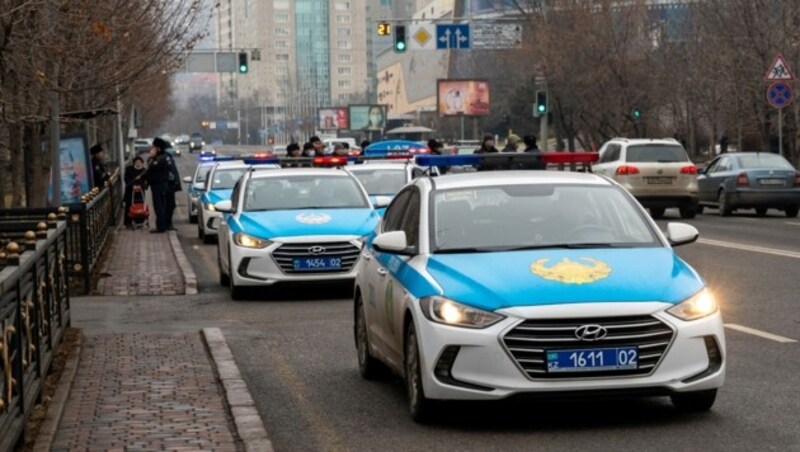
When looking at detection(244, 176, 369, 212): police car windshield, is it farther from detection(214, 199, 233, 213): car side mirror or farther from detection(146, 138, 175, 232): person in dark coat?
detection(146, 138, 175, 232): person in dark coat

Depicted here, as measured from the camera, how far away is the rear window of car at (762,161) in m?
35.8

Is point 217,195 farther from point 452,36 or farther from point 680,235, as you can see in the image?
point 452,36

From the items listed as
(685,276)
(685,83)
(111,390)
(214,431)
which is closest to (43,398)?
(111,390)

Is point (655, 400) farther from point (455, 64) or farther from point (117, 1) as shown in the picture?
point (455, 64)

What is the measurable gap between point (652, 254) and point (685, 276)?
1.23ft

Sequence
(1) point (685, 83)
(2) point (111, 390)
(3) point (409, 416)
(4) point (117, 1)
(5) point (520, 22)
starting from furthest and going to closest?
(5) point (520, 22) → (1) point (685, 83) → (4) point (117, 1) → (2) point (111, 390) → (3) point (409, 416)

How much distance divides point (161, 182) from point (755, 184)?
1272 centimetres

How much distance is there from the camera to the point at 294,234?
18391 millimetres

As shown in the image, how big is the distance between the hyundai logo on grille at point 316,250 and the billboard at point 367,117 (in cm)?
12700

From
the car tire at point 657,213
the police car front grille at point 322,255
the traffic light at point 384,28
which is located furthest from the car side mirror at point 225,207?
the traffic light at point 384,28

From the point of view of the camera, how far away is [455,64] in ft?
443

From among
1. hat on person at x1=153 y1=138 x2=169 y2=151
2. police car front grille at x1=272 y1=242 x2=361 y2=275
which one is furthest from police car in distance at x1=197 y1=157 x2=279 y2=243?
police car front grille at x1=272 y1=242 x2=361 y2=275

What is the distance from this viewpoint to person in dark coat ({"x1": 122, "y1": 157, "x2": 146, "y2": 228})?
35.2 metres

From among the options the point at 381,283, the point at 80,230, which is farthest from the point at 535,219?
the point at 80,230
